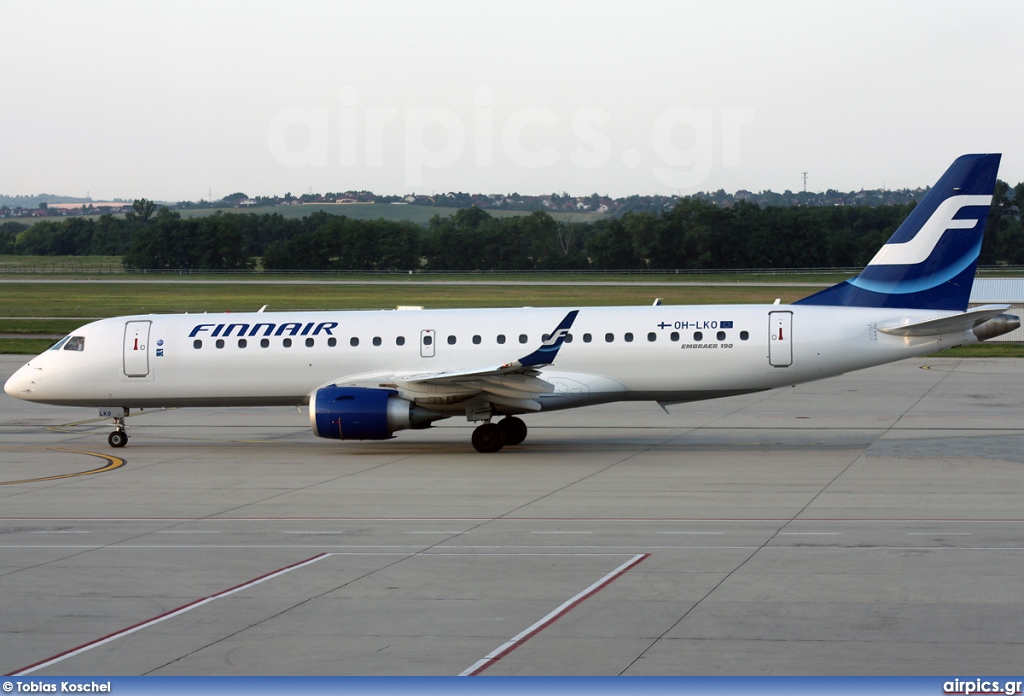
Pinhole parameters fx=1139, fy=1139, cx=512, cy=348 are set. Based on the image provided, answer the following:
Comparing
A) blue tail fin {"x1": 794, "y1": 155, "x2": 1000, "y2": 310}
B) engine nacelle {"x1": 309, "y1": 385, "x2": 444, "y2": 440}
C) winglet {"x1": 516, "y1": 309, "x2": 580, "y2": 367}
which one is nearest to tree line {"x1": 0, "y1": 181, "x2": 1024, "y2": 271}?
blue tail fin {"x1": 794, "y1": 155, "x2": 1000, "y2": 310}

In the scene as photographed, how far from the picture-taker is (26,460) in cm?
2564

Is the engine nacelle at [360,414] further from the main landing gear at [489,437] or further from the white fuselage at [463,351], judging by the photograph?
the main landing gear at [489,437]

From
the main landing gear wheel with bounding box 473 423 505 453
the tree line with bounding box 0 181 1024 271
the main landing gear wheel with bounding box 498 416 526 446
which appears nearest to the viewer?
the main landing gear wheel with bounding box 473 423 505 453

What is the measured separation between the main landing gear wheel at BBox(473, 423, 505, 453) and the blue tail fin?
873 cm

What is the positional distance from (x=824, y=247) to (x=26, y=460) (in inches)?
4000

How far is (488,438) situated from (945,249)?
11.1 metres

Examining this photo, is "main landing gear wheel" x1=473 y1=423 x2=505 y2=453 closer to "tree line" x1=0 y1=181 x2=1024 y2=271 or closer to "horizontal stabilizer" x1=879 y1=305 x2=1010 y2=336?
"horizontal stabilizer" x1=879 y1=305 x2=1010 y2=336

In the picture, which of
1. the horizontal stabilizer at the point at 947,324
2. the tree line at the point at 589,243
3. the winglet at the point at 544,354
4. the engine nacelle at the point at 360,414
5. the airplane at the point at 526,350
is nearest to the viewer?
the winglet at the point at 544,354

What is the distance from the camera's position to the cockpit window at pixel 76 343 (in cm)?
2766

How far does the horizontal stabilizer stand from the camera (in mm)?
24188

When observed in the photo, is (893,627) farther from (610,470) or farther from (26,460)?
(26,460)

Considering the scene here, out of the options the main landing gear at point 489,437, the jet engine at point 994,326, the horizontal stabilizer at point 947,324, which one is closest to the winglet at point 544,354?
the main landing gear at point 489,437

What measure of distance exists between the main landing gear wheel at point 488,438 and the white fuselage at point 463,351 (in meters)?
1.24
